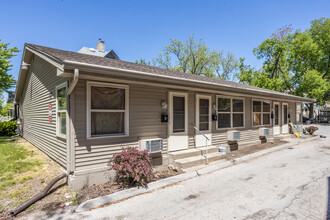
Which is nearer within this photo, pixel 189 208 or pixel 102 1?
pixel 189 208

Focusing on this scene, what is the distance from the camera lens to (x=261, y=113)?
962 centimetres

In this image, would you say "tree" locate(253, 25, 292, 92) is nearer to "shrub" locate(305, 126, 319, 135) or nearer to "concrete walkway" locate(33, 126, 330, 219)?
"shrub" locate(305, 126, 319, 135)

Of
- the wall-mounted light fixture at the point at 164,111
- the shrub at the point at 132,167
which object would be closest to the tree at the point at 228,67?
the wall-mounted light fixture at the point at 164,111

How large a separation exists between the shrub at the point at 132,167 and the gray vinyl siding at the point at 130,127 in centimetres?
37

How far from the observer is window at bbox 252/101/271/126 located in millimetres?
9266

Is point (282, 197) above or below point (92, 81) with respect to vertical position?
below

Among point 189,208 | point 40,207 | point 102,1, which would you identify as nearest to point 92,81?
point 40,207

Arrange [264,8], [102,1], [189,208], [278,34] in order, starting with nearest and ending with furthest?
[189,208], [102,1], [264,8], [278,34]

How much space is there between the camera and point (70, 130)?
4066mm

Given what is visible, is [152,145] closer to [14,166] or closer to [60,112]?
[60,112]

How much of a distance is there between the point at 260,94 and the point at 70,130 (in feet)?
26.2

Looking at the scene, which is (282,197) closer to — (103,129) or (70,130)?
(103,129)

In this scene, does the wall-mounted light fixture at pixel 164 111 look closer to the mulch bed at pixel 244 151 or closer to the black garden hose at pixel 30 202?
the mulch bed at pixel 244 151

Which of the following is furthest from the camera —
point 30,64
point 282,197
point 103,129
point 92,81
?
point 30,64
